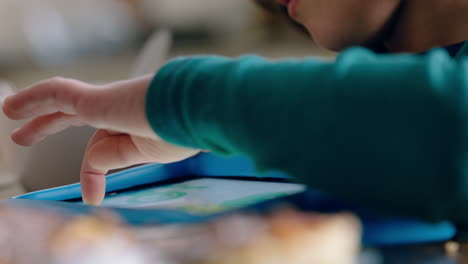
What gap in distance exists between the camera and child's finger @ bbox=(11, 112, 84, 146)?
0.29m

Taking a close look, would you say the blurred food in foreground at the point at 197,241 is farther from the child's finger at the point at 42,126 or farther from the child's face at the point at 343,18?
the child's face at the point at 343,18

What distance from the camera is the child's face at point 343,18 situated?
1.31ft

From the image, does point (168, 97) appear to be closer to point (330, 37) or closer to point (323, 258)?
point (323, 258)

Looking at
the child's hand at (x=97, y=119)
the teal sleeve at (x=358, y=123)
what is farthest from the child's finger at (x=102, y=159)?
the teal sleeve at (x=358, y=123)


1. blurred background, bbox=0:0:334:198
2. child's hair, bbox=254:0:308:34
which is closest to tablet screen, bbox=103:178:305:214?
child's hair, bbox=254:0:308:34

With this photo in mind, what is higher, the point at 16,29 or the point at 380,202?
the point at 16,29

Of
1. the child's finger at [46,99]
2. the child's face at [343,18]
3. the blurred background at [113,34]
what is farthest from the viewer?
the blurred background at [113,34]

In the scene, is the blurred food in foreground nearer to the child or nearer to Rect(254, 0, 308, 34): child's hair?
the child

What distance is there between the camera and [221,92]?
0.21 meters

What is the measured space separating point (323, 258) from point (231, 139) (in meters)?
0.08

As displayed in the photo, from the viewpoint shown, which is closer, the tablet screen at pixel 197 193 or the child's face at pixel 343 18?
the tablet screen at pixel 197 193

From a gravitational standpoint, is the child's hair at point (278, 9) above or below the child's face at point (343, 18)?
above

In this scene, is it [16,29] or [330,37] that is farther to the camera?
[16,29]

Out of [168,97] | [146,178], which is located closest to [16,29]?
[146,178]
